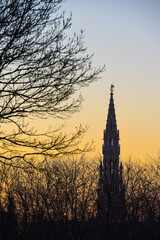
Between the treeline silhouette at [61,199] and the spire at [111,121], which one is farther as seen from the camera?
the spire at [111,121]

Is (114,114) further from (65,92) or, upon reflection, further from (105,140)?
(65,92)

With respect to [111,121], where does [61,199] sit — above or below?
below

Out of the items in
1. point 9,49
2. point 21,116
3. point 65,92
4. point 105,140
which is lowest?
point 21,116

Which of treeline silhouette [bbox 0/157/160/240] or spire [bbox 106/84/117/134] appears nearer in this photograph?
treeline silhouette [bbox 0/157/160/240]

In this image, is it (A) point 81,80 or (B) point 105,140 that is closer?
(A) point 81,80

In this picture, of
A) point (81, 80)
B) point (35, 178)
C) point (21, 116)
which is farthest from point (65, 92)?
point (35, 178)

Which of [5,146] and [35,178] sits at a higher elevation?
[35,178]

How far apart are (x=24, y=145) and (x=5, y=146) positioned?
1.90 feet

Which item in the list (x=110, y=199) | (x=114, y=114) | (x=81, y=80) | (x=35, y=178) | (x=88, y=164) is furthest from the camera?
(x=114, y=114)

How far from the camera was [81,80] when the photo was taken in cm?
1125

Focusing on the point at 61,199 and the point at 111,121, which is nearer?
the point at 61,199

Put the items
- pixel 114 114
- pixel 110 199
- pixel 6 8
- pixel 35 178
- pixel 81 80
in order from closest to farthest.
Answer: pixel 6 8 < pixel 81 80 < pixel 110 199 < pixel 35 178 < pixel 114 114

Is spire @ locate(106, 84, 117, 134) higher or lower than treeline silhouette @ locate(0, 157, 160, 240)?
higher

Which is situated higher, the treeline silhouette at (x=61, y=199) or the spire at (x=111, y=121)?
the spire at (x=111, y=121)
